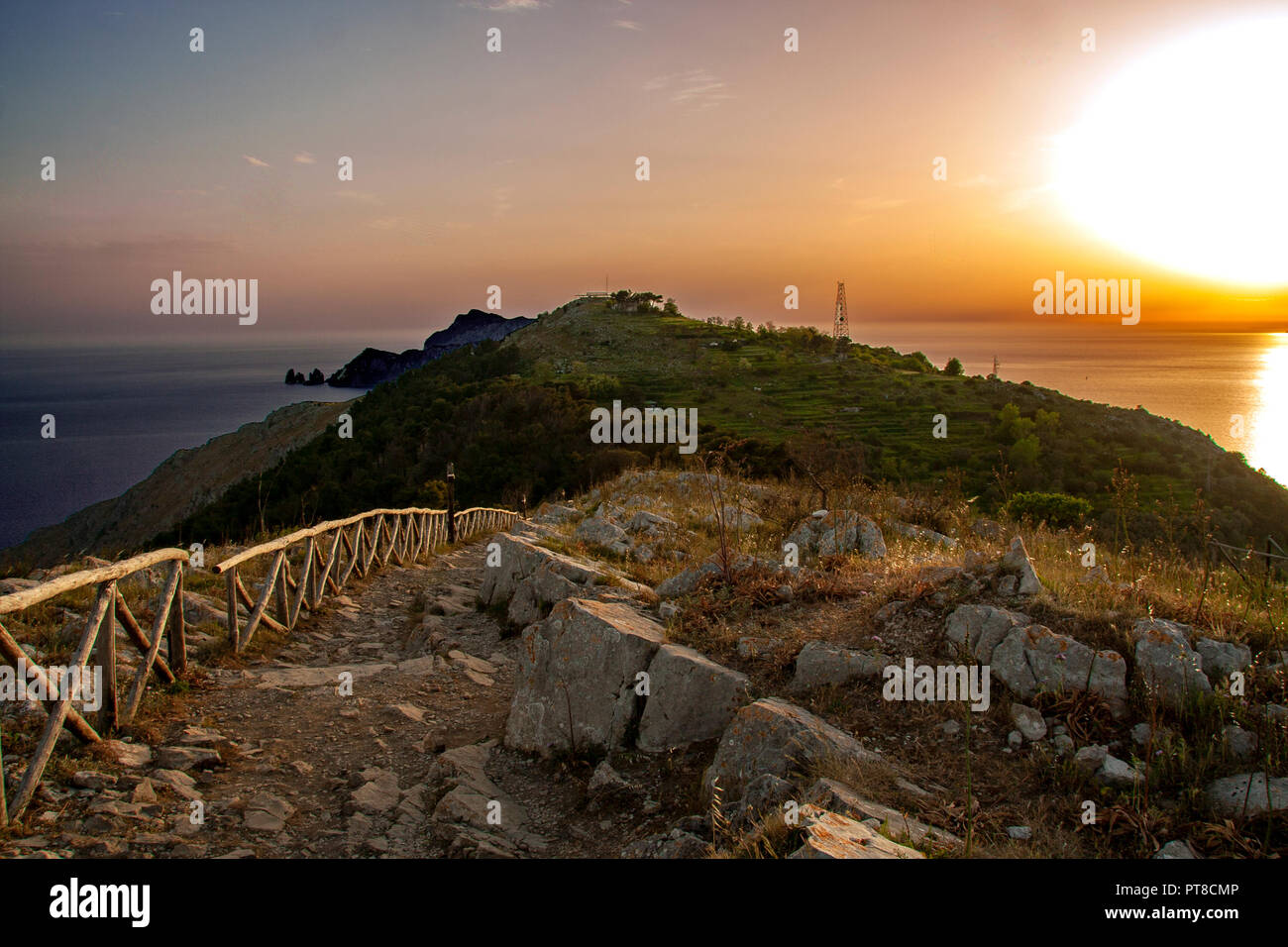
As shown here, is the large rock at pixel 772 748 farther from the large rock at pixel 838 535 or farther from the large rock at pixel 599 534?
the large rock at pixel 599 534

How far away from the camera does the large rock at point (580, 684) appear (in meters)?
5.19

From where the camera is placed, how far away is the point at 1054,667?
14.3ft

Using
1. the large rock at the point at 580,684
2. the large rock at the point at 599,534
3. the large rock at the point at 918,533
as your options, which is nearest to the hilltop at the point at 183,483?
the large rock at the point at 599,534

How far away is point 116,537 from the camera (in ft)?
190

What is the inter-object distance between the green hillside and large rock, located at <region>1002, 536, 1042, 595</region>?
33.4 feet

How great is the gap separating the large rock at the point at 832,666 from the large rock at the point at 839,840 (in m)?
1.82

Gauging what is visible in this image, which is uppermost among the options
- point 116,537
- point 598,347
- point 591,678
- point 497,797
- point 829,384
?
point 598,347

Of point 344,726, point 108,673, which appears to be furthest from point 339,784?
point 108,673
